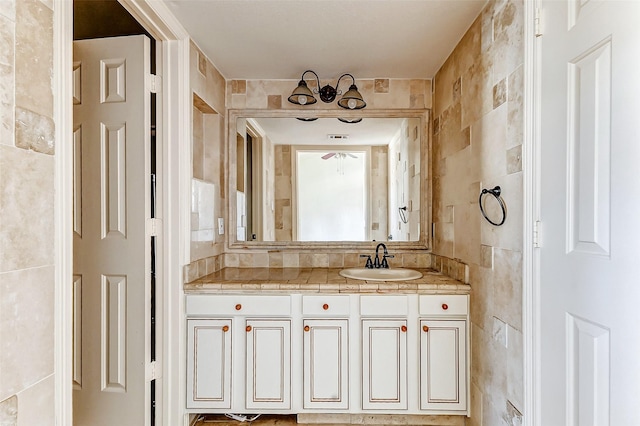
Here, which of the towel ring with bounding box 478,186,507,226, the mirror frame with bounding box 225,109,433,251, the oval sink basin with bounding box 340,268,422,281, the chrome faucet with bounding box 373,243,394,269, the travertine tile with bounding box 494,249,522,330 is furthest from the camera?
the mirror frame with bounding box 225,109,433,251

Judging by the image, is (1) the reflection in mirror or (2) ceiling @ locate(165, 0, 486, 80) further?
(1) the reflection in mirror

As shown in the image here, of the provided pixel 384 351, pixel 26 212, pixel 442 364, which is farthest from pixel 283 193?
pixel 26 212

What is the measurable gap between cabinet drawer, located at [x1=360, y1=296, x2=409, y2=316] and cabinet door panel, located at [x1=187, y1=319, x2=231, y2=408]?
80cm

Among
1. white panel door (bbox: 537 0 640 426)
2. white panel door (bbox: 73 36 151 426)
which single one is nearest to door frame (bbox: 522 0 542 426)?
white panel door (bbox: 537 0 640 426)

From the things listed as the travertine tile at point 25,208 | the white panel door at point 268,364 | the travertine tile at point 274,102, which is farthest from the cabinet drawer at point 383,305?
the travertine tile at point 274,102

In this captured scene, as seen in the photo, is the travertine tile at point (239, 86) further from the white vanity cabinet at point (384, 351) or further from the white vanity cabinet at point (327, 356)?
the white vanity cabinet at point (384, 351)

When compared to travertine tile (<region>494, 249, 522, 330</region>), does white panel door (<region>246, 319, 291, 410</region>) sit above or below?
below

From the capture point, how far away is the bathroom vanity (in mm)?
1858

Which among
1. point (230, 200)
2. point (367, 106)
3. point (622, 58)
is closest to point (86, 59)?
point (230, 200)

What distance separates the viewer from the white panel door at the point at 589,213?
0.87 metres

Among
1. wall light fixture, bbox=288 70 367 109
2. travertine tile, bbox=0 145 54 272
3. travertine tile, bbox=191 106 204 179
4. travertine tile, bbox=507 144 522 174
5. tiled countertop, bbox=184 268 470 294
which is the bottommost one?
tiled countertop, bbox=184 268 470 294

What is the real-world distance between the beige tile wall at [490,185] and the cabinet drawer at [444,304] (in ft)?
0.18

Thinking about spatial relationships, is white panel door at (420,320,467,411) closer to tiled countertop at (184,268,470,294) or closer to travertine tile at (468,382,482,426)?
travertine tile at (468,382,482,426)

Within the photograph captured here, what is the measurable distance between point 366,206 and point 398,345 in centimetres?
103
